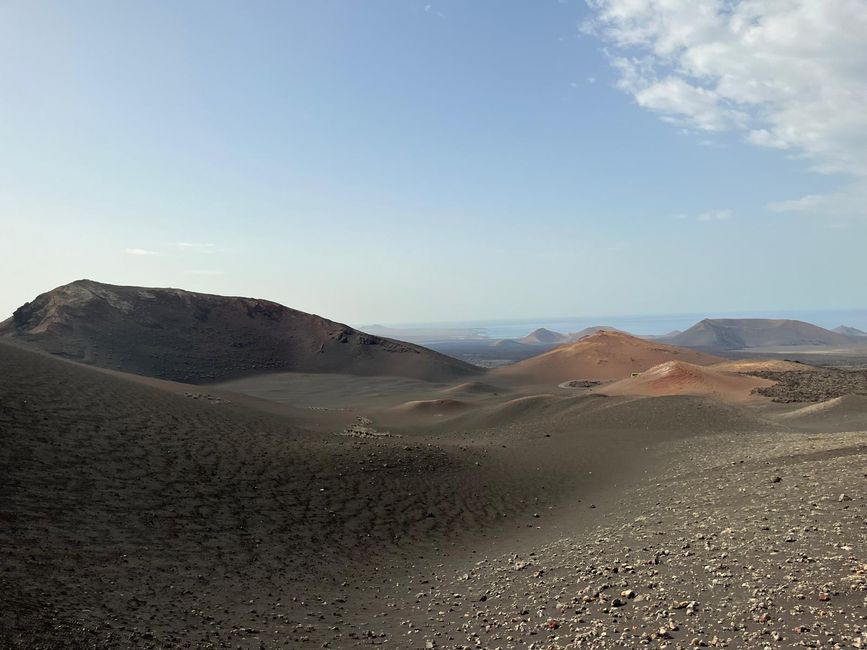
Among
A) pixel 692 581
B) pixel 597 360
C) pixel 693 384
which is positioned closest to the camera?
pixel 692 581

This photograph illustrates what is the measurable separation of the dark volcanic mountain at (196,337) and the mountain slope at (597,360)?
8.85 m

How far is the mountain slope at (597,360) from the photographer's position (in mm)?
67938

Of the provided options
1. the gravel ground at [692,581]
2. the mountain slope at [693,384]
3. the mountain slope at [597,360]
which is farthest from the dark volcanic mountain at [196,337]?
the gravel ground at [692,581]

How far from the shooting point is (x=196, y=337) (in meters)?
62.7

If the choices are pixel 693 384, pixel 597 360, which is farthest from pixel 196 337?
pixel 693 384

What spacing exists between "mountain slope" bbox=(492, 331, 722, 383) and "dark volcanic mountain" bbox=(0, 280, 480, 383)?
29.0ft

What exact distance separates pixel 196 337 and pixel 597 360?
165 feet

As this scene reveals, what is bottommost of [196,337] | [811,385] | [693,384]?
[811,385]

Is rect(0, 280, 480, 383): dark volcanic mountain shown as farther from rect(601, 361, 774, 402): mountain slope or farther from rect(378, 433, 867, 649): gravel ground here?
rect(378, 433, 867, 649): gravel ground

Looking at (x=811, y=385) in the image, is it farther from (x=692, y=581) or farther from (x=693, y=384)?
(x=692, y=581)

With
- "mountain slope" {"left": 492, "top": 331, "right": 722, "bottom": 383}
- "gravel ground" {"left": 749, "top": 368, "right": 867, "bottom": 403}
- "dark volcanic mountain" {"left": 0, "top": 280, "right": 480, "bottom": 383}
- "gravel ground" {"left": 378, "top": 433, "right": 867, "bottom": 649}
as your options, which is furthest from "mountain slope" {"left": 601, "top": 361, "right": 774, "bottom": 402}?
"dark volcanic mountain" {"left": 0, "top": 280, "right": 480, "bottom": 383}

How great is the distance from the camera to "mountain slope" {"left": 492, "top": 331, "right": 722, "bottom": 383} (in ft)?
223

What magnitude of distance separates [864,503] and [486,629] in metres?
7.07

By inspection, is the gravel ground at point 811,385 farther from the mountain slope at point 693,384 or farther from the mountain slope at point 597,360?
the mountain slope at point 597,360
